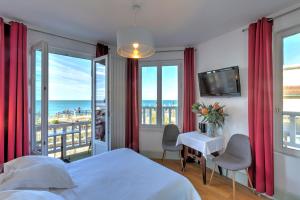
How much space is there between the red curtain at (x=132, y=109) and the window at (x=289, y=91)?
2498mm

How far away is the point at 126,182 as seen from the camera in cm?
142

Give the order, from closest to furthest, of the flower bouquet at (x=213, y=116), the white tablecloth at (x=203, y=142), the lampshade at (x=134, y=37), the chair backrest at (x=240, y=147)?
the lampshade at (x=134, y=37) < the chair backrest at (x=240, y=147) < the white tablecloth at (x=203, y=142) < the flower bouquet at (x=213, y=116)

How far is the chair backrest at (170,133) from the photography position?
3484 millimetres

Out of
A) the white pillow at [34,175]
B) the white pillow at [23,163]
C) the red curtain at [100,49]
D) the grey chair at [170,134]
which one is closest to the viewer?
the white pillow at [34,175]

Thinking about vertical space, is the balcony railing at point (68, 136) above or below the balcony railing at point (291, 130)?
below

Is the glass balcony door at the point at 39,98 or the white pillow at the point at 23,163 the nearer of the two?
the white pillow at the point at 23,163

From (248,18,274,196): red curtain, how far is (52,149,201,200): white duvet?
1.34 m

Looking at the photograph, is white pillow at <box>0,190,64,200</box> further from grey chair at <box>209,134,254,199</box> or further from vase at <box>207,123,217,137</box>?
vase at <box>207,123,217,137</box>

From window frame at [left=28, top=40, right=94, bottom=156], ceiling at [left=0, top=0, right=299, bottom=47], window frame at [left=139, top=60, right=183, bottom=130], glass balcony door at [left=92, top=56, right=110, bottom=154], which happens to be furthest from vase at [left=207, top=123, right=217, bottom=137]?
window frame at [left=28, top=40, right=94, bottom=156]

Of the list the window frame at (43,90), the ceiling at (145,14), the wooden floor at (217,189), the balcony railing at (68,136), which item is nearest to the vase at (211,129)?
the wooden floor at (217,189)

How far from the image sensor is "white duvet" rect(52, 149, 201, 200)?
1.25 m

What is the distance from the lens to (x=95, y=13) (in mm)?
2168

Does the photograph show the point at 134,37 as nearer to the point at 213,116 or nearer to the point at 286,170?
the point at 213,116

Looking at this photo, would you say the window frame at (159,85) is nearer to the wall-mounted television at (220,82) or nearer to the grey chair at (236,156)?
the wall-mounted television at (220,82)
